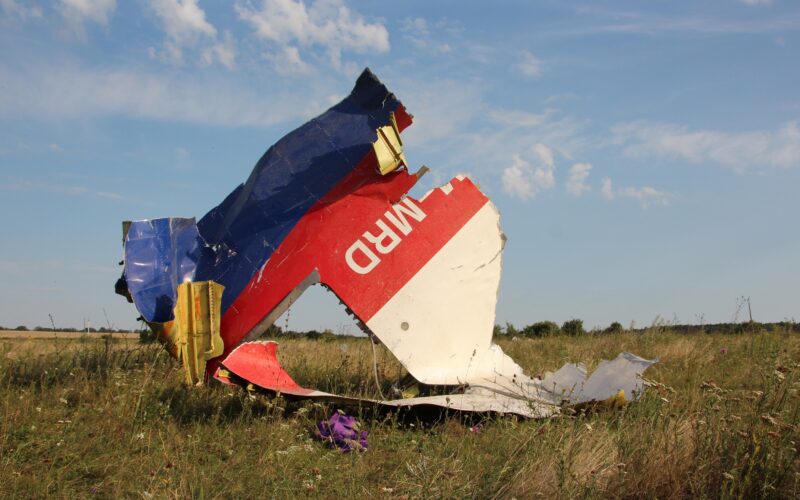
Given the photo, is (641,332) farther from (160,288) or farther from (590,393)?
(160,288)

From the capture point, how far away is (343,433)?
4.39 metres

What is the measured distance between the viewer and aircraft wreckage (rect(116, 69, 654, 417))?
512cm

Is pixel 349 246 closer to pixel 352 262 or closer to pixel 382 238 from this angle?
pixel 352 262

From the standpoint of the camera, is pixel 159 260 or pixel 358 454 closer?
pixel 358 454

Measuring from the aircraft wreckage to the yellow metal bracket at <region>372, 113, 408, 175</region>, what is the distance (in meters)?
0.01

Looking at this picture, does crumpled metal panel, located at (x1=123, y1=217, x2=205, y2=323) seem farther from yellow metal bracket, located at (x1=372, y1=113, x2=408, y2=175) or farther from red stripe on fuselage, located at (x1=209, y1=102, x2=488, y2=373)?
yellow metal bracket, located at (x1=372, y1=113, x2=408, y2=175)

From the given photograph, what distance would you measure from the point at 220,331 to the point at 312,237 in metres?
0.93

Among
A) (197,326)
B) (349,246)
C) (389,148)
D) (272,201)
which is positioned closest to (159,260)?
(197,326)

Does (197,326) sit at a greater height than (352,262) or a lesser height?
lesser

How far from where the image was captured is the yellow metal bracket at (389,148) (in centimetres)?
529

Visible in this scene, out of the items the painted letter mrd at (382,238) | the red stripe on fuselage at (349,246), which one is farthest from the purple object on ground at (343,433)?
the painted letter mrd at (382,238)

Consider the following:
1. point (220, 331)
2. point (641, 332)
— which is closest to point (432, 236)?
point (220, 331)

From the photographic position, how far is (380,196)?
548 centimetres

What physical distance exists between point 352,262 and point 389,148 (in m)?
0.89
